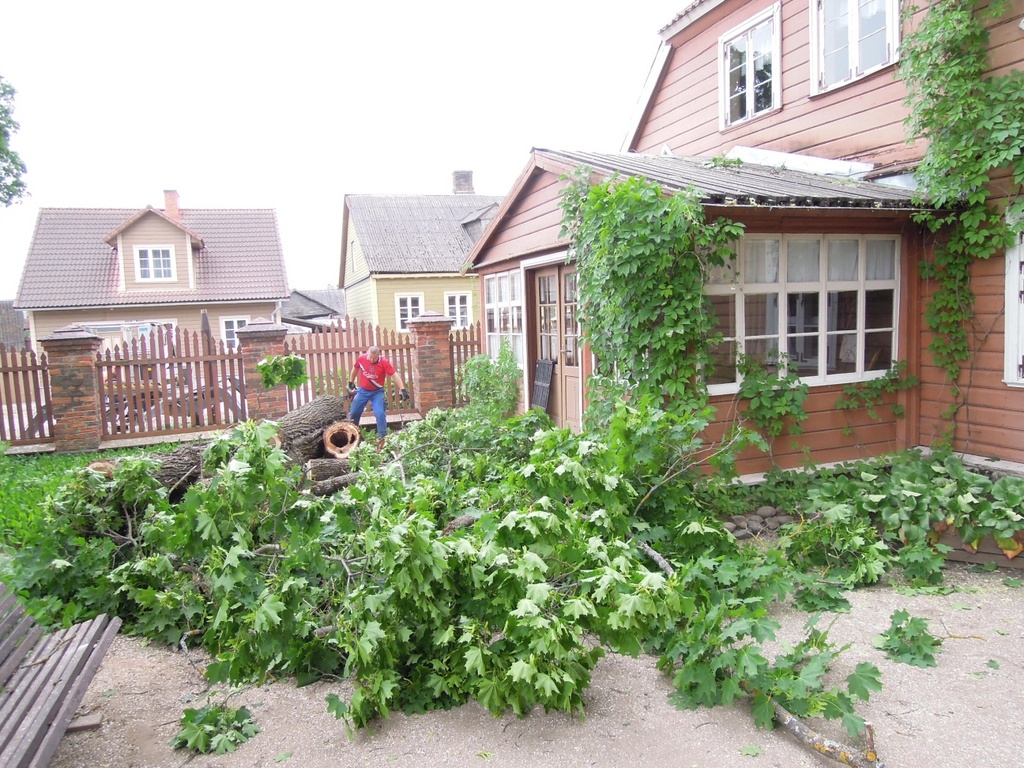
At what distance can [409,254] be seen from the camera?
1087 inches

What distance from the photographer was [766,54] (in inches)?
376

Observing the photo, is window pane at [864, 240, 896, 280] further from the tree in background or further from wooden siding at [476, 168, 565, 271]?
the tree in background

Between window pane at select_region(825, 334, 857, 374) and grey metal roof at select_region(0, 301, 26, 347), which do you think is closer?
window pane at select_region(825, 334, 857, 374)

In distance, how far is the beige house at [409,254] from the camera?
1057 inches

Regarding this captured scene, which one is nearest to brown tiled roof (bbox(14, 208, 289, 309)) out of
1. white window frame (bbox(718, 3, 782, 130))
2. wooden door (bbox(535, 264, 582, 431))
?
wooden door (bbox(535, 264, 582, 431))

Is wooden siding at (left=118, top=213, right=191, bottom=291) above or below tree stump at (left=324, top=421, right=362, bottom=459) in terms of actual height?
above

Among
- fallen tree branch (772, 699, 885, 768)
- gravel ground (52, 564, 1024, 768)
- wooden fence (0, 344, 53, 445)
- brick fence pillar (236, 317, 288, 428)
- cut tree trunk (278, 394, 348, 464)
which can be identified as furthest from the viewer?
brick fence pillar (236, 317, 288, 428)

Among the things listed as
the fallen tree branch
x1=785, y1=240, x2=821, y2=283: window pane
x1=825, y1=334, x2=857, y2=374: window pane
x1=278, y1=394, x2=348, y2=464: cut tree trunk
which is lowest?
the fallen tree branch

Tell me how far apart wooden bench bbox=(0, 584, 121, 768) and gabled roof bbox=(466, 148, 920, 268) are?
5163 millimetres

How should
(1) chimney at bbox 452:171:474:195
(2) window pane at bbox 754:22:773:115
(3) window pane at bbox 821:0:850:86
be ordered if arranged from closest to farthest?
(3) window pane at bbox 821:0:850:86 < (2) window pane at bbox 754:22:773:115 < (1) chimney at bbox 452:171:474:195

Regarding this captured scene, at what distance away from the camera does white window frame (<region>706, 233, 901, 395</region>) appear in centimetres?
670

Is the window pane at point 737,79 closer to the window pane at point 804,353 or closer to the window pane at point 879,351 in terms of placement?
the window pane at point 879,351

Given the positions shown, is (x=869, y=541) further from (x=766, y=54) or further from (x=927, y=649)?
(x=766, y=54)

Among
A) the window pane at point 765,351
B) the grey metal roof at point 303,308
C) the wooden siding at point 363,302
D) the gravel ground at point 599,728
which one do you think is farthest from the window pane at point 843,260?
the grey metal roof at point 303,308
